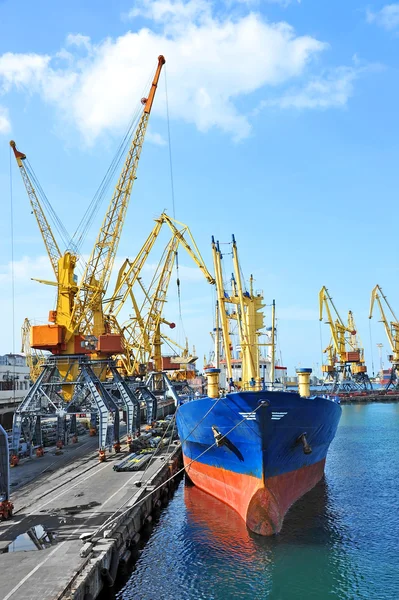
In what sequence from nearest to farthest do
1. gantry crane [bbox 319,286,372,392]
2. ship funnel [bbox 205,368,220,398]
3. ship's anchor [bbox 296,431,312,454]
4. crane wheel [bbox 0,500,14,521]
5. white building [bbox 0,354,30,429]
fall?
crane wheel [bbox 0,500,14,521]
ship's anchor [bbox 296,431,312,454]
ship funnel [bbox 205,368,220,398]
white building [bbox 0,354,30,429]
gantry crane [bbox 319,286,372,392]

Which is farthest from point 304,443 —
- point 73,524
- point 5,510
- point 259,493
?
point 5,510

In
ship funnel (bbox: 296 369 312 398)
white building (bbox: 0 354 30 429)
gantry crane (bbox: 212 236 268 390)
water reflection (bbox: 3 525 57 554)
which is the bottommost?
water reflection (bbox: 3 525 57 554)

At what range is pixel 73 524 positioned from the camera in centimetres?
2150

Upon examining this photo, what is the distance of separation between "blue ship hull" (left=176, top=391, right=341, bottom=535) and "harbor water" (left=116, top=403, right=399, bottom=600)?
3.72 feet

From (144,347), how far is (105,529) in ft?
179

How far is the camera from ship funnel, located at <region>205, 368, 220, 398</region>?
1064 inches

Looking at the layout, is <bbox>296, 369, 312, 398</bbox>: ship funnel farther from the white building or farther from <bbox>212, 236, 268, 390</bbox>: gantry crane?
the white building

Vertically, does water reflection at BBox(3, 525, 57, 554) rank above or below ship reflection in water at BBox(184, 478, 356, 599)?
above

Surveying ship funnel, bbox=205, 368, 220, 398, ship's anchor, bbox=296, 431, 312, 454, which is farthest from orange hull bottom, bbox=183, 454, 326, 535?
ship funnel, bbox=205, 368, 220, 398

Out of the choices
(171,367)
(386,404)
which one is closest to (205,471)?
(171,367)

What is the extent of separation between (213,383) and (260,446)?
17.0 feet

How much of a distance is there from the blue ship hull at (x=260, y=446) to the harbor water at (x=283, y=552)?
3.72 ft

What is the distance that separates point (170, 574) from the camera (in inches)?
787

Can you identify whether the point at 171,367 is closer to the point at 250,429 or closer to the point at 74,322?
the point at 74,322
